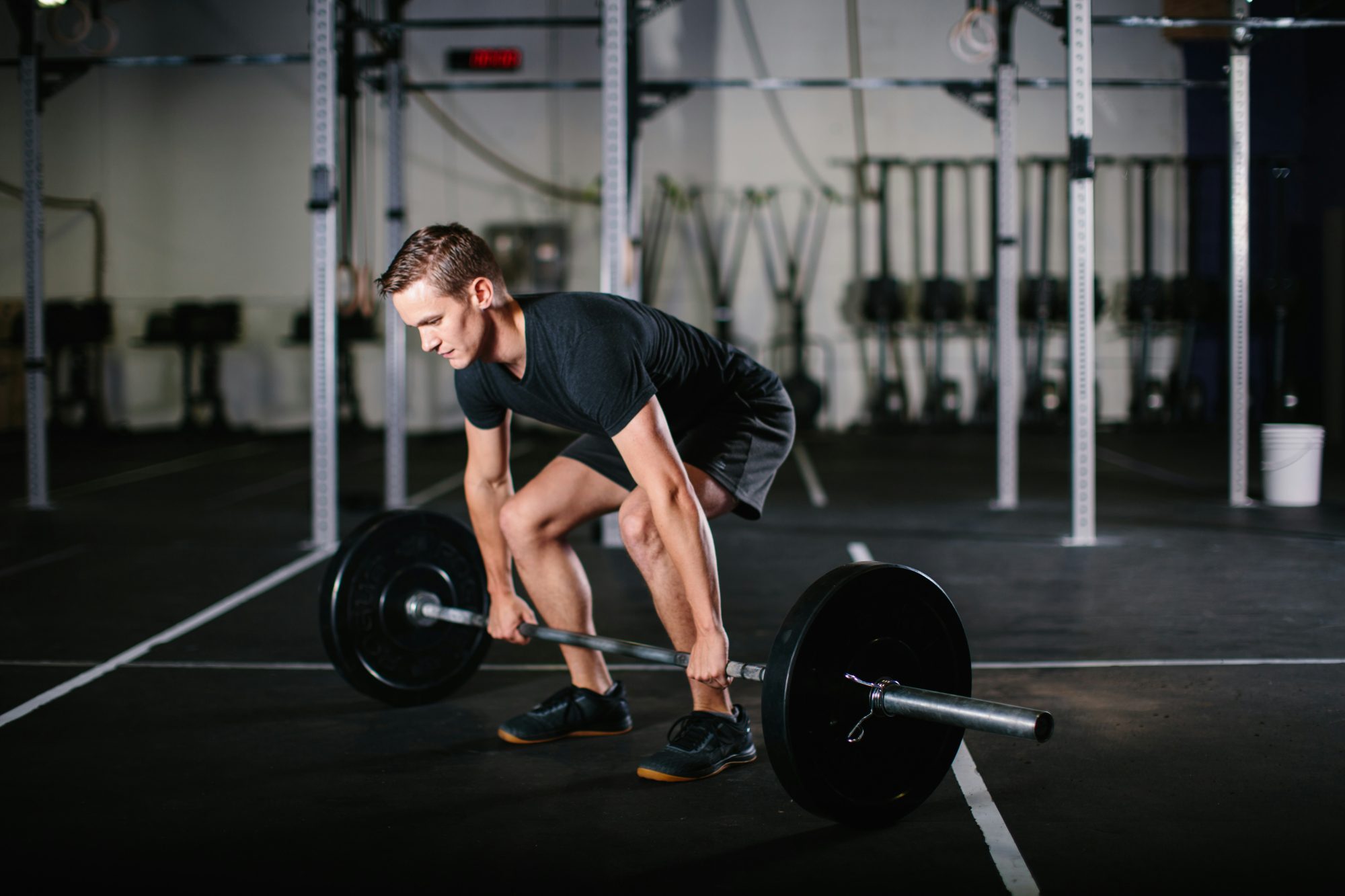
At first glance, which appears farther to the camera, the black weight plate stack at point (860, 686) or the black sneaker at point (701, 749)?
the black sneaker at point (701, 749)

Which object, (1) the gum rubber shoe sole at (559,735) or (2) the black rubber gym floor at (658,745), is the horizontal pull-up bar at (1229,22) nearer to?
(2) the black rubber gym floor at (658,745)

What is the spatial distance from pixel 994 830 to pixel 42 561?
409cm

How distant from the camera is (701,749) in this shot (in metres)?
2.23

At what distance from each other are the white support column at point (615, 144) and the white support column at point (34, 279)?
3.22 meters

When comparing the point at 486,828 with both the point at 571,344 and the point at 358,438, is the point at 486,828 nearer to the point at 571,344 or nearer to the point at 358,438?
the point at 571,344

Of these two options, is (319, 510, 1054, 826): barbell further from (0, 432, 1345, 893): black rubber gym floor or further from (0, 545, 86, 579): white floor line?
(0, 545, 86, 579): white floor line

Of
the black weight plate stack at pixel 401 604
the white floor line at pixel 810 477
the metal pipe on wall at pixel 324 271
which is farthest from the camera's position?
the white floor line at pixel 810 477

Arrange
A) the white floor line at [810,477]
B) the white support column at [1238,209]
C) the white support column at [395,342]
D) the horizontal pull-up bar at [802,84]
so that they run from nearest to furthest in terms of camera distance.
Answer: the white support column at [1238,209] → the horizontal pull-up bar at [802,84] → the white support column at [395,342] → the white floor line at [810,477]

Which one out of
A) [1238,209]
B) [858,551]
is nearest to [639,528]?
[858,551]

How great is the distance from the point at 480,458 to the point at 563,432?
847 centimetres

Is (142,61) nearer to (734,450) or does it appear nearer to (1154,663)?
(734,450)

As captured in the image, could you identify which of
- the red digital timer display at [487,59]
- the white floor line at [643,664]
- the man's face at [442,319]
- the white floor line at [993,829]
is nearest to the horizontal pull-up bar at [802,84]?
the red digital timer display at [487,59]

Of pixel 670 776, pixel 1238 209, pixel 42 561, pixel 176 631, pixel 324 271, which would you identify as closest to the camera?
pixel 670 776

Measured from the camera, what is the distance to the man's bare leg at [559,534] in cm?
242
